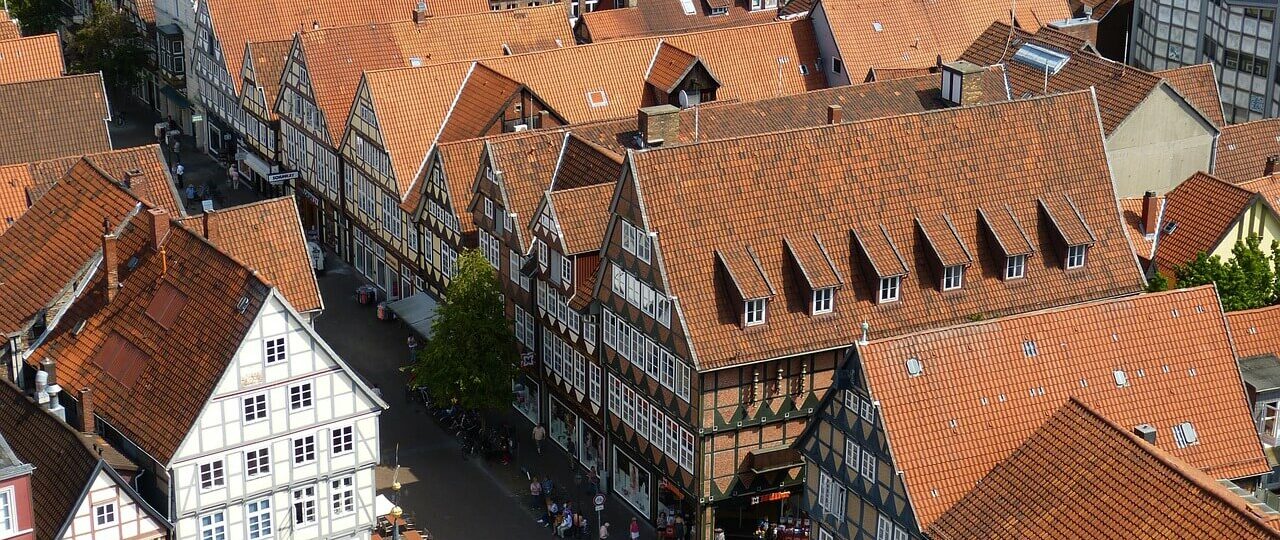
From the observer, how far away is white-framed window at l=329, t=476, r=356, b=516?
219ft

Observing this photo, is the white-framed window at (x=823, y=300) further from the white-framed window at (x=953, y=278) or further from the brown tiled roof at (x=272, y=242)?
the brown tiled roof at (x=272, y=242)

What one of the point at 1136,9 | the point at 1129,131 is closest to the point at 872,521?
the point at 1129,131

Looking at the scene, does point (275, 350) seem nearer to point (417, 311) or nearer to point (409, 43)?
point (417, 311)

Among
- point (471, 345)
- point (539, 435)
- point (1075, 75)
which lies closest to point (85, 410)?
point (471, 345)

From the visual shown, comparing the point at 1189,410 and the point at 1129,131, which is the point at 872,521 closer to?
the point at 1189,410

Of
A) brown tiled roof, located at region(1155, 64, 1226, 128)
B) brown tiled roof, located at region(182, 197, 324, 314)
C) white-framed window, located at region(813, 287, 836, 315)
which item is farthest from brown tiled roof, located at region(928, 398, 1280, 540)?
brown tiled roof, located at region(1155, 64, 1226, 128)

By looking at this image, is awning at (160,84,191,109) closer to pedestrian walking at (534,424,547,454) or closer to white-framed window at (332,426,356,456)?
pedestrian walking at (534,424,547,454)

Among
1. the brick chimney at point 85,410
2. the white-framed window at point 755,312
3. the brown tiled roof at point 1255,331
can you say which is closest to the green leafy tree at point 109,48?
the brick chimney at point 85,410

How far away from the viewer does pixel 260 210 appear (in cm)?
7269

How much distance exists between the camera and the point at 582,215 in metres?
→ 74.7

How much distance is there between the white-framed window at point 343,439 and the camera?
6588 cm

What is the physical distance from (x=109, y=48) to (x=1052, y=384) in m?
74.1

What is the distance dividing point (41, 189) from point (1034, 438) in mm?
37789

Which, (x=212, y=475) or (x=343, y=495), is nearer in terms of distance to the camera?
(x=212, y=475)
